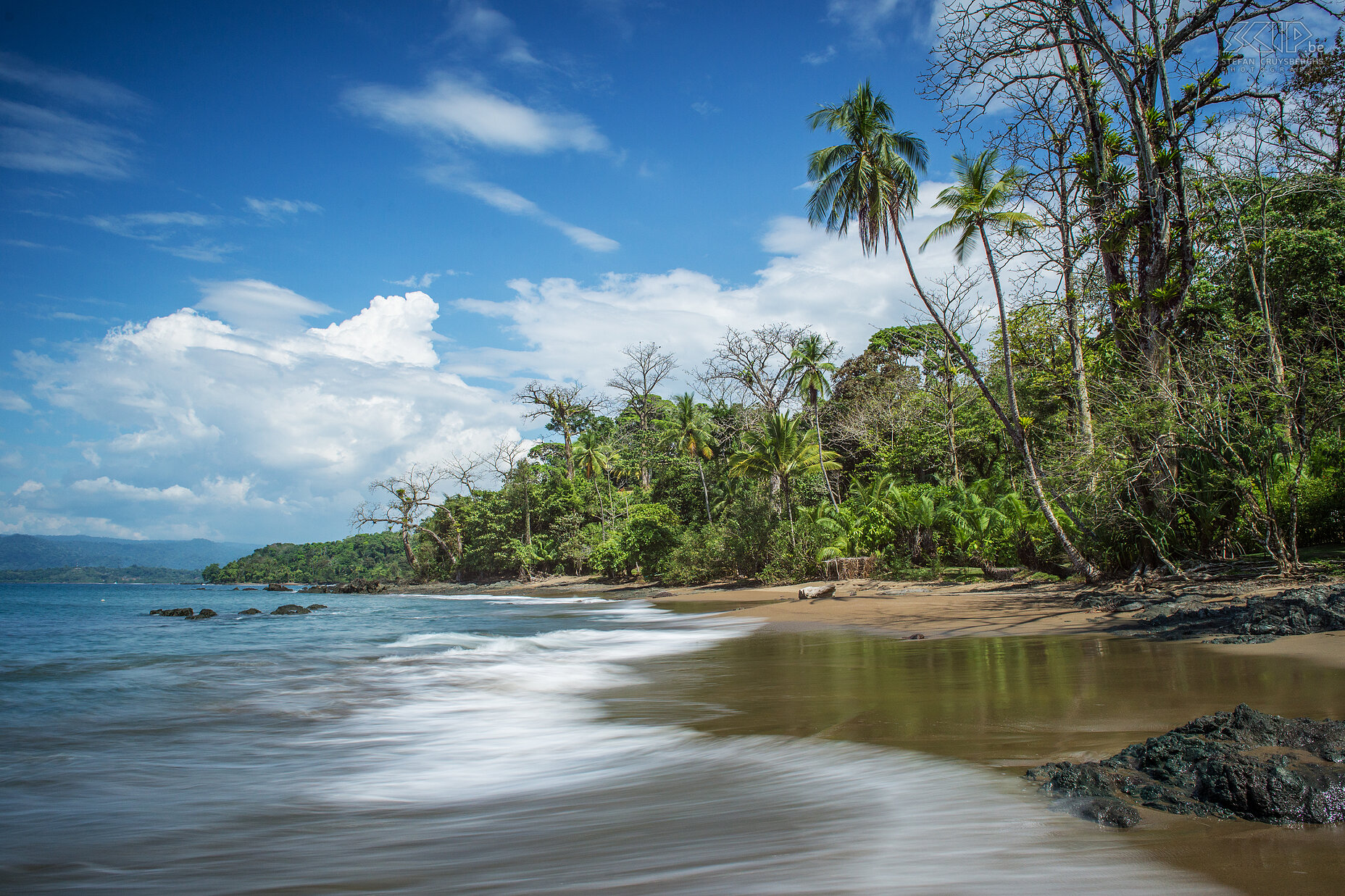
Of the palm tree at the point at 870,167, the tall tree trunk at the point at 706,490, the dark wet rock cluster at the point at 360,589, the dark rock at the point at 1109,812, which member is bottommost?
the dark wet rock cluster at the point at 360,589

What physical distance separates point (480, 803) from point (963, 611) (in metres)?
10.2

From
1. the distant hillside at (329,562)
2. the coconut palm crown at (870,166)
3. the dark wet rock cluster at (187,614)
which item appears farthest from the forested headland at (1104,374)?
the distant hillside at (329,562)

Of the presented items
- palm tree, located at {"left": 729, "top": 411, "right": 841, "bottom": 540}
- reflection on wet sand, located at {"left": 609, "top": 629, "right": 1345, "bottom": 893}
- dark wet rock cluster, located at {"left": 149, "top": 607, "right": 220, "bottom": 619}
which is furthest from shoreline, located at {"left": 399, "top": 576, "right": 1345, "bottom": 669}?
dark wet rock cluster, located at {"left": 149, "top": 607, "right": 220, "bottom": 619}

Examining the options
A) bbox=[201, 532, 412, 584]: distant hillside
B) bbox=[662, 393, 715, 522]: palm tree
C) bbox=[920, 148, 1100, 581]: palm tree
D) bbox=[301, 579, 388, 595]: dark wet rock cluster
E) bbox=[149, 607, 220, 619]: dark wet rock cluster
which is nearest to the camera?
bbox=[920, 148, 1100, 581]: palm tree

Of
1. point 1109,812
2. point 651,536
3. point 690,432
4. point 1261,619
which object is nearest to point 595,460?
point 690,432

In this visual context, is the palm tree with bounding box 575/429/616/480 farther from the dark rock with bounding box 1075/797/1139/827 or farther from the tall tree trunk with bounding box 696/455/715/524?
the dark rock with bounding box 1075/797/1139/827

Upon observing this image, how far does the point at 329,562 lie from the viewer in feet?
285

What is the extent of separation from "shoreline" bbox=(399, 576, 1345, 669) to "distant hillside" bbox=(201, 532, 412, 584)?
Answer: 6716cm

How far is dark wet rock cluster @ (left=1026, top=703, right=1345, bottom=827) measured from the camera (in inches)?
114

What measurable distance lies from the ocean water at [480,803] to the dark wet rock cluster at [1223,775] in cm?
23

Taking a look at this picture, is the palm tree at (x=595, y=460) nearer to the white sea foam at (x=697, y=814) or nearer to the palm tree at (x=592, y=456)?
the palm tree at (x=592, y=456)

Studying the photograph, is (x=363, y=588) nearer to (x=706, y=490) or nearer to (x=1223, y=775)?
(x=706, y=490)

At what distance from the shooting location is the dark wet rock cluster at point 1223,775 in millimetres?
2893

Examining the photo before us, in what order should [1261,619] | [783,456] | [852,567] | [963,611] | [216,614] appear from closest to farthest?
1. [1261,619]
2. [963,611]
3. [852,567]
4. [783,456]
5. [216,614]
